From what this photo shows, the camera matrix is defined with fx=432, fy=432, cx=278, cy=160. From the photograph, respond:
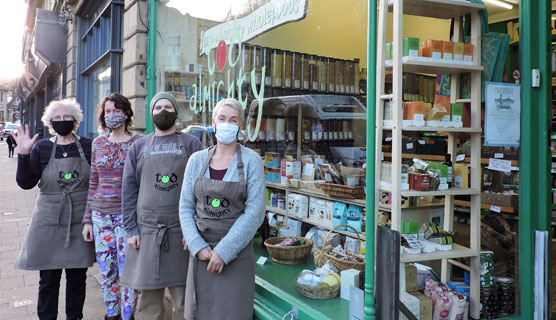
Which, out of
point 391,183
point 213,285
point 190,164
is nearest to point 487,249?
point 391,183

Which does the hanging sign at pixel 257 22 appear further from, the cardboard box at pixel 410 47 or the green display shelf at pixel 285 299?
the green display shelf at pixel 285 299

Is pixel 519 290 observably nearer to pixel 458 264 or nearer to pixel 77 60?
pixel 458 264

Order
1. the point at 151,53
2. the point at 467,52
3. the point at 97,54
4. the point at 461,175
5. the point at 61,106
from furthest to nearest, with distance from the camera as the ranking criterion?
1. the point at 97,54
2. the point at 151,53
3. the point at 61,106
4. the point at 461,175
5. the point at 467,52

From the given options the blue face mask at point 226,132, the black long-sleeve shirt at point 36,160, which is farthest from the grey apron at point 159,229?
the black long-sleeve shirt at point 36,160

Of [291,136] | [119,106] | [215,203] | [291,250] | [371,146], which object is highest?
[119,106]

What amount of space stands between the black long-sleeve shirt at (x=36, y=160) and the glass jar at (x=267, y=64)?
185 centimetres

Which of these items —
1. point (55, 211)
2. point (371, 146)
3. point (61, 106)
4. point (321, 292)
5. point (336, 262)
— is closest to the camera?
point (371, 146)

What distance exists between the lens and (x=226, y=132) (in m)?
2.49

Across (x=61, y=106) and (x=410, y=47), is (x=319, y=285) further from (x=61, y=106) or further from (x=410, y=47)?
(x=61, y=106)

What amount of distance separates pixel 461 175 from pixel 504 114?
453 millimetres

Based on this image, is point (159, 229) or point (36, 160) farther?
point (36, 160)

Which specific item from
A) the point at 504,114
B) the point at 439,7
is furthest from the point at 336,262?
the point at 439,7

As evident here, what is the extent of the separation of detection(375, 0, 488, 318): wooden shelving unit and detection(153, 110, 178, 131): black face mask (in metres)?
1.36

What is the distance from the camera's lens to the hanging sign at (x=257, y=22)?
160 inches
